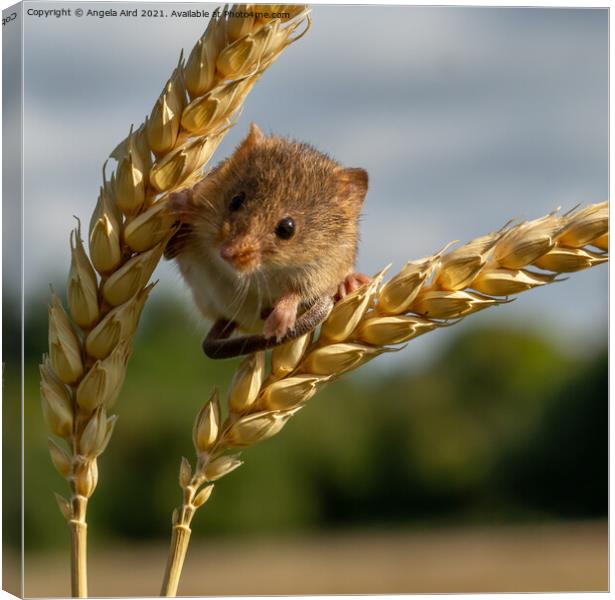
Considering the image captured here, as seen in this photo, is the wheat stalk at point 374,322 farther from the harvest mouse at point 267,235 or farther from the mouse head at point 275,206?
the mouse head at point 275,206

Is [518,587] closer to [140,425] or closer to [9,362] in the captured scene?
[9,362]

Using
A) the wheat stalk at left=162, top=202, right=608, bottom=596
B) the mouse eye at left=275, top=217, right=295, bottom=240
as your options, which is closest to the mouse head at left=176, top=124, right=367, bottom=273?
the mouse eye at left=275, top=217, right=295, bottom=240

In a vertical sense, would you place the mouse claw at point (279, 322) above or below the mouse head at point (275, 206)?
below

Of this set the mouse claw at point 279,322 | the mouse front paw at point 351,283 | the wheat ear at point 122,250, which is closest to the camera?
the wheat ear at point 122,250

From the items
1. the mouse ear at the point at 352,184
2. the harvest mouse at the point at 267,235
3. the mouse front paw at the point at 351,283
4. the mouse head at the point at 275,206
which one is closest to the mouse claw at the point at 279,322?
the harvest mouse at the point at 267,235

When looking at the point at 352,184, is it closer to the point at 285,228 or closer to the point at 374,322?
the point at 285,228

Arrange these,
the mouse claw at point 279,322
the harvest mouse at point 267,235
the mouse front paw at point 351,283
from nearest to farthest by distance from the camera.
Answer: the mouse claw at point 279,322, the harvest mouse at point 267,235, the mouse front paw at point 351,283

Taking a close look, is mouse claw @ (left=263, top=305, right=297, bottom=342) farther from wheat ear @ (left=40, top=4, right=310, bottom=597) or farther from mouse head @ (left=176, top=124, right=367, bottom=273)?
wheat ear @ (left=40, top=4, right=310, bottom=597)

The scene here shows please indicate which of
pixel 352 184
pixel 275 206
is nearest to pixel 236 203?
pixel 275 206
